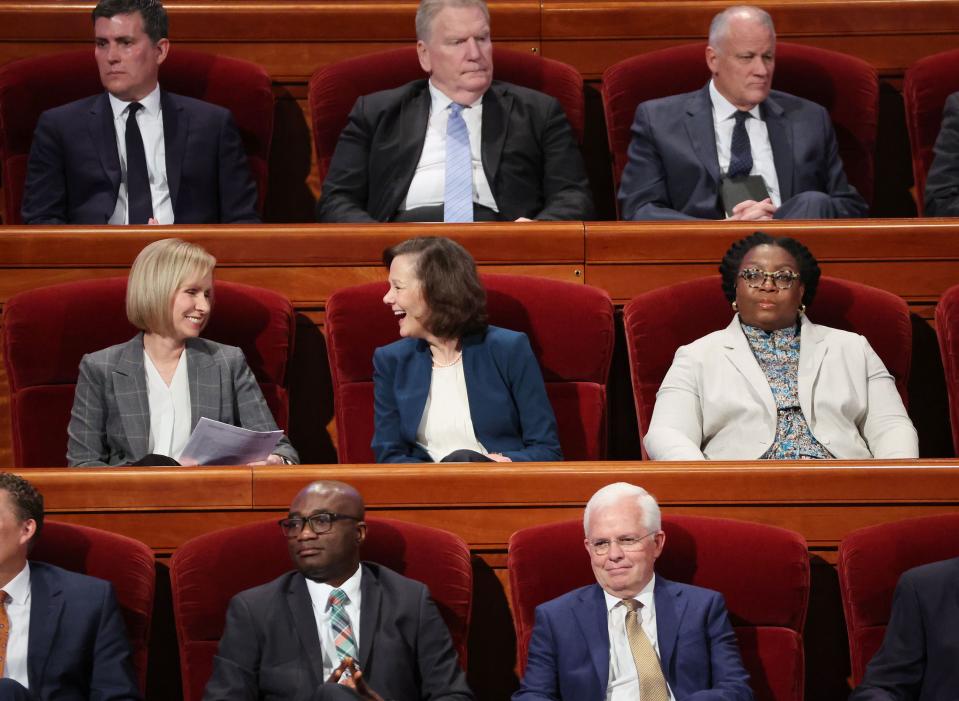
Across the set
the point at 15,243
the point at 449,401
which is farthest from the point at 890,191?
the point at 15,243

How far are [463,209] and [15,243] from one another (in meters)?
0.65

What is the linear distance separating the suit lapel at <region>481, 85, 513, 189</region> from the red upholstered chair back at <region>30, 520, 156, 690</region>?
0.96m

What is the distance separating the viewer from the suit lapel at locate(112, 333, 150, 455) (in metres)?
1.97

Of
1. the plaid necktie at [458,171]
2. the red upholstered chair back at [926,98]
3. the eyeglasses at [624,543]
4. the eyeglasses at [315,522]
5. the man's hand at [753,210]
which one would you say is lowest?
the eyeglasses at [624,543]

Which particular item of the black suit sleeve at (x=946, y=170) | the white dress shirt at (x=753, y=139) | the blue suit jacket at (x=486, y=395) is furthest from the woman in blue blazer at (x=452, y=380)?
the black suit sleeve at (x=946, y=170)

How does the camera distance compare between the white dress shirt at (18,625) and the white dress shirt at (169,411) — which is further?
the white dress shirt at (169,411)

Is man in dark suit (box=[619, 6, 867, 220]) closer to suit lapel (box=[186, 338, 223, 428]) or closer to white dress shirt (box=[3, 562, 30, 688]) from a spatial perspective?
suit lapel (box=[186, 338, 223, 428])

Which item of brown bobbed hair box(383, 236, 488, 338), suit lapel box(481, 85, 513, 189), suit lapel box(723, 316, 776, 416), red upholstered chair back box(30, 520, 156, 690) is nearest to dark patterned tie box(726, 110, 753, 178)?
suit lapel box(481, 85, 513, 189)

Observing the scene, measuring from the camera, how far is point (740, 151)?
2.45 meters

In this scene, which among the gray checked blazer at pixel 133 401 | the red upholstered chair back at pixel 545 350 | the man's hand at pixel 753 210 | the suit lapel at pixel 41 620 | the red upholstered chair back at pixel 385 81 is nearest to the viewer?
the suit lapel at pixel 41 620

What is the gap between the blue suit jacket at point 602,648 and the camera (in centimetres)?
161

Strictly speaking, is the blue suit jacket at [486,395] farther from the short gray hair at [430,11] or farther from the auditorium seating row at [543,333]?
the short gray hair at [430,11]

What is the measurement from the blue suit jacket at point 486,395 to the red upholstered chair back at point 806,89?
25.4 inches

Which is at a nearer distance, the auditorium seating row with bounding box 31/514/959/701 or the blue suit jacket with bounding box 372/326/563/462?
the auditorium seating row with bounding box 31/514/959/701
